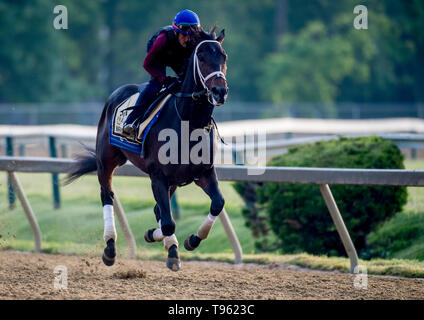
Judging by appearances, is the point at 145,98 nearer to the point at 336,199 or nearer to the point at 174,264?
the point at 174,264

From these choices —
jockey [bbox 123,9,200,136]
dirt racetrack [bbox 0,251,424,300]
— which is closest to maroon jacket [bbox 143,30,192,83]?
jockey [bbox 123,9,200,136]

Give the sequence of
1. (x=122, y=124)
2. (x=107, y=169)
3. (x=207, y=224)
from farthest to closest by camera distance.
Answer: (x=107, y=169) → (x=122, y=124) → (x=207, y=224)

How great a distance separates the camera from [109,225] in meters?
7.04

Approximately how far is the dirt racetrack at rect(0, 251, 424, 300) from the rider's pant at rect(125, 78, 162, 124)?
1.48m

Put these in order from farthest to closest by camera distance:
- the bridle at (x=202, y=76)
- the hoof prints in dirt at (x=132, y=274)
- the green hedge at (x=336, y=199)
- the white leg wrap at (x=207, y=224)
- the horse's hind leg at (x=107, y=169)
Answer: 1. the green hedge at (x=336, y=199)
2. the horse's hind leg at (x=107, y=169)
3. the hoof prints in dirt at (x=132, y=274)
4. the white leg wrap at (x=207, y=224)
5. the bridle at (x=202, y=76)

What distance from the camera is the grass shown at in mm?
7590

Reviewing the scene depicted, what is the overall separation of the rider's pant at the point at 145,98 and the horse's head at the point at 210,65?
65 cm

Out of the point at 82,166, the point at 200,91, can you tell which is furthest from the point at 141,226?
the point at 200,91

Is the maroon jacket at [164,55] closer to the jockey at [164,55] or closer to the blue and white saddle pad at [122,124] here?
the jockey at [164,55]

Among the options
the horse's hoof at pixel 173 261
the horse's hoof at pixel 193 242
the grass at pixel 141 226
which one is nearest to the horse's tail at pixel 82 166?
the grass at pixel 141 226

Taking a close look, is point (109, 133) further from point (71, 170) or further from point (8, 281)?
point (8, 281)

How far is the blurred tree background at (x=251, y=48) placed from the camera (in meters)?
35.2

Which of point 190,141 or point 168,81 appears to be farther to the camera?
point 168,81

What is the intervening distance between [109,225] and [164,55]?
69.8 inches
